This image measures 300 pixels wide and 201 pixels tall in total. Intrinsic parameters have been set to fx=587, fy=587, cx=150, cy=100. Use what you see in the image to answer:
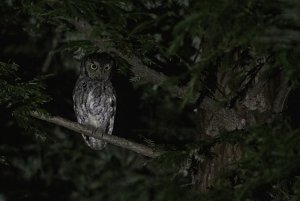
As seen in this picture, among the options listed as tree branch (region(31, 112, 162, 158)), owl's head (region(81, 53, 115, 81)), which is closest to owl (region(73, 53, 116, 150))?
owl's head (region(81, 53, 115, 81))

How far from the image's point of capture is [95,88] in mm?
3596

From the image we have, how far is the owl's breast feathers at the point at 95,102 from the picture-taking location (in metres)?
3.61

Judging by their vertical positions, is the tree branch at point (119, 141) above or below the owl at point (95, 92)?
below

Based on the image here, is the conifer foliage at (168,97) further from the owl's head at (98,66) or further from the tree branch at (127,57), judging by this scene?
the owl's head at (98,66)

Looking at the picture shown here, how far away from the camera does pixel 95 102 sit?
11.9ft

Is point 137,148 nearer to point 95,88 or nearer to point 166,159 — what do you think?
point 166,159

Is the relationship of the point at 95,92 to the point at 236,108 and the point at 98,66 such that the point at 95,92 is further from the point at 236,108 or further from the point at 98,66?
the point at 236,108

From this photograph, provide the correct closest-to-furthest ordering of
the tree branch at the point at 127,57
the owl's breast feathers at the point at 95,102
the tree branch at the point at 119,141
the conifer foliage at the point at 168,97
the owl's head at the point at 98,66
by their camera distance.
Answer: the conifer foliage at the point at 168,97
the tree branch at the point at 127,57
the tree branch at the point at 119,141
the owl's head at the point at 98,66
the owl's breast feathers at the point at 95,102

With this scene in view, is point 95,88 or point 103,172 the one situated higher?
point 95,88


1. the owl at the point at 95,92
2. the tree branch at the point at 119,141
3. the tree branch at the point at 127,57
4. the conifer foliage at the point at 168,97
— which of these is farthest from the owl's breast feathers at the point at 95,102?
the tree branch at the point at 127,57

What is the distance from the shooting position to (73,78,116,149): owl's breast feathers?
361 centimetres

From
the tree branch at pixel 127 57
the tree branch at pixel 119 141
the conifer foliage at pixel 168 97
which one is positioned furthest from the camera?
the tree branch at pixel 119 141

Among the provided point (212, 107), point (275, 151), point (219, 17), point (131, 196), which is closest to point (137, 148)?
point (212, 107)

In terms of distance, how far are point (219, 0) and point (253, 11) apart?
0.14 meters
